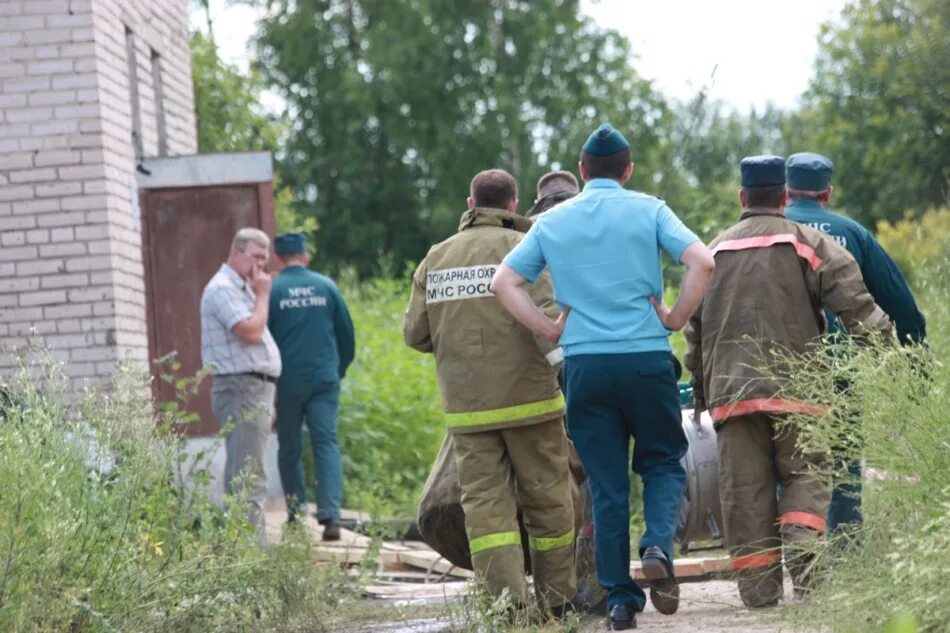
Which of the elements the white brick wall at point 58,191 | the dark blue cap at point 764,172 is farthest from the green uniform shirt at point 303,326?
the dark blue cap at point 764,172

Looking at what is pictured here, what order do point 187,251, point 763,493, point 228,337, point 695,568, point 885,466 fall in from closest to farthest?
point 885,466 → point 763,493 → point 695,568 → point 228,337 → point 187,251

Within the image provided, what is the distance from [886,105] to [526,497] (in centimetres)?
3701

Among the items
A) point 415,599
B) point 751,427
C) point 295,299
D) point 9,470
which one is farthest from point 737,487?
point 295,299

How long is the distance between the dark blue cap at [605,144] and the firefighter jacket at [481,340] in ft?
1.85

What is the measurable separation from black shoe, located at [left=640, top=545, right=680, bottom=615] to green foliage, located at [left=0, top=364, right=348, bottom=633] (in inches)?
60.6

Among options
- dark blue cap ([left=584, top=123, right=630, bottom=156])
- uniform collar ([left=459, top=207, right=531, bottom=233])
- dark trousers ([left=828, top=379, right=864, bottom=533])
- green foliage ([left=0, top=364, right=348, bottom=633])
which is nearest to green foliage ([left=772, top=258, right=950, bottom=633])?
dark trousers ([left=828, top=379, right=864, bottom=533])

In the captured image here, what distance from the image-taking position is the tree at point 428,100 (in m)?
43.1

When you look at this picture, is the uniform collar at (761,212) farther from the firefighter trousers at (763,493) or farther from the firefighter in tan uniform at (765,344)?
the firefighter trousers at (763,493)

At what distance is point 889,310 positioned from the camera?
26.9 feet

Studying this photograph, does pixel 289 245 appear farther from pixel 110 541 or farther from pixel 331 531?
pixel 110 541

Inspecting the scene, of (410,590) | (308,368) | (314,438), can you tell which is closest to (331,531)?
Result: (314,438)

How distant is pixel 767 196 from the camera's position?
791 centimetres

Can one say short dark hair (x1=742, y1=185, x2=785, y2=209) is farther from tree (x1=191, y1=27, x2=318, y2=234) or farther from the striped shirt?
tree (x1=191, y1=27, x2=318, y2=234)

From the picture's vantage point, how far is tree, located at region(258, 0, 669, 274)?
43094 mm
